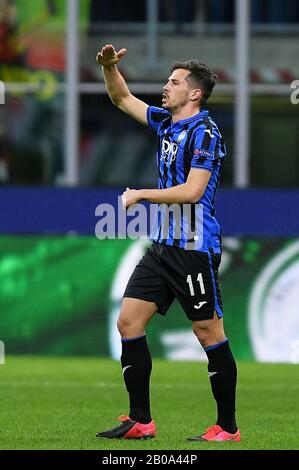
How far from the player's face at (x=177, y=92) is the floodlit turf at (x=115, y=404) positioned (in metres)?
1.80

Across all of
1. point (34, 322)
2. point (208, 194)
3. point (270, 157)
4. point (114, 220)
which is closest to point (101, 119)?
point (270, 157)

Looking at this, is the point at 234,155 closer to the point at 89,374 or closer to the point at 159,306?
the point at 89,374

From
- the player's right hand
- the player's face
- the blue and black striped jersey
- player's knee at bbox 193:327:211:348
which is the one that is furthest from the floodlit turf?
the player's right hand

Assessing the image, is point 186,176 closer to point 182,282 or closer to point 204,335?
point 182,282

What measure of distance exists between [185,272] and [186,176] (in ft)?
1.67

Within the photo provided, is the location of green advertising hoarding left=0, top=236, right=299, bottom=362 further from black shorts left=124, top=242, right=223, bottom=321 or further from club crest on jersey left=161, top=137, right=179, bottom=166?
club crest on jersey left=161, top=137, right=179, bottom=166

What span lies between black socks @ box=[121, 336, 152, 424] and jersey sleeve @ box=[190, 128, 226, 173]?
990mm

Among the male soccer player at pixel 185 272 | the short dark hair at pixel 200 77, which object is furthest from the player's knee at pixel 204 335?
the short dark hair at pixel 200 77

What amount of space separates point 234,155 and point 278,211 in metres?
1.77

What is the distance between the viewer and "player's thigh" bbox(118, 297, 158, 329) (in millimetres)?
7320

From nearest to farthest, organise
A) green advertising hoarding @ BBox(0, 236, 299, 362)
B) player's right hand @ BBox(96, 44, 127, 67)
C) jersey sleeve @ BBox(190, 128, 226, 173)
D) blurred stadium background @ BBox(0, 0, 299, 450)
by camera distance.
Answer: jersey sleeve @ BBox(190, 128, 226, 173)
player's right hand @ BBox(96, 44, 127, 67)
green advertising hoarding @ BBox(0, 236, 299, 362)
blurred stadium background @ BBox(0, 0, 299, 450)

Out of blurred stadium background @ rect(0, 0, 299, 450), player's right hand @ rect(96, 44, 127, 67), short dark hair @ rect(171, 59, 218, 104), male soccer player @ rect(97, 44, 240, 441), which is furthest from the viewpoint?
blurred stadium background @ rect(0, 0, 299, 450)

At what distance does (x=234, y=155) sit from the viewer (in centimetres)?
1722
